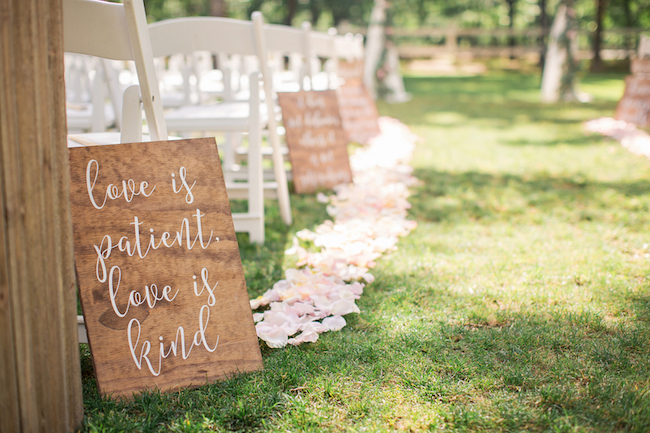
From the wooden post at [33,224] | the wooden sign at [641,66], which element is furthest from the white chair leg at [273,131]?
the wooden sign at [641,66]

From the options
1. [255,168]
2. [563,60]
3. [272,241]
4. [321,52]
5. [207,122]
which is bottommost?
[272,241]

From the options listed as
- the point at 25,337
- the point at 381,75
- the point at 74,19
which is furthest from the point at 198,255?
the point at 381,75

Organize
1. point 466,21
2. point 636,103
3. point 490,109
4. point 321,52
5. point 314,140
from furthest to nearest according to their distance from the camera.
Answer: point 466,21 < point 490,109 < point 636,103 < point 321,52 < point 314,140

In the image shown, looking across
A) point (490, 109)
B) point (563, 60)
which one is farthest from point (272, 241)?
point (563, 60)

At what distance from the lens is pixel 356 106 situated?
5961 millimetres

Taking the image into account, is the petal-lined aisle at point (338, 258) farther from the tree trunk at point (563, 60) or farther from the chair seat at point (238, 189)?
the tree trunk at point (563, 60)

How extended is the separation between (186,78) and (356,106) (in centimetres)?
301

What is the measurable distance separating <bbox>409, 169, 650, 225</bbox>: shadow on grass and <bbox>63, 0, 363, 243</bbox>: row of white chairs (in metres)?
1.11

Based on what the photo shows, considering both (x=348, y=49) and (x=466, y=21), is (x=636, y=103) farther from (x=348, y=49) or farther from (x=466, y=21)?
(x=466, y=21)

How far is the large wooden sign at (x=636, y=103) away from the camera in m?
6.19

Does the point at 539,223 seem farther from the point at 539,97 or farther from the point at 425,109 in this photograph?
the point at 539,97

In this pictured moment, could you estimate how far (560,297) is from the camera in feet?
6.72

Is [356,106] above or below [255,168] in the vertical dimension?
above

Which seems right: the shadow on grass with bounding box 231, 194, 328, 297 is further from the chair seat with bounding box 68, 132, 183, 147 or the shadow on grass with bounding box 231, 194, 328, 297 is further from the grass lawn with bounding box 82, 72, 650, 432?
the chair seat with bounding box 68, 132, 183, 147
